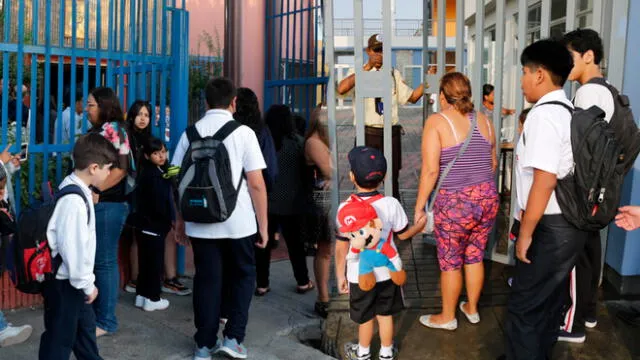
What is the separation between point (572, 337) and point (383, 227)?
144 cm

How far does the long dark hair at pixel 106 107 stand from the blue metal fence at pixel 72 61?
48 cm

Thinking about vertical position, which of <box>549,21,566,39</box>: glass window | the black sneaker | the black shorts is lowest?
the black sneaker

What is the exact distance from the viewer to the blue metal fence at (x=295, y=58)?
6.81 meters

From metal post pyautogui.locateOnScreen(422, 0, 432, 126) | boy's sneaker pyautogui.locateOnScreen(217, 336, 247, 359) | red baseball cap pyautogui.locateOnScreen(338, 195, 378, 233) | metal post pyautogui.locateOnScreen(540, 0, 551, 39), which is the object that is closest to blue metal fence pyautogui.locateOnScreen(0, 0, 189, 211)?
boy's sneaker pyautogui.locateOnScreen(217, 336, 247, 359)

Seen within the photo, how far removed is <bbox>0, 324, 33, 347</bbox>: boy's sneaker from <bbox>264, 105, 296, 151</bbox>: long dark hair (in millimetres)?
2109

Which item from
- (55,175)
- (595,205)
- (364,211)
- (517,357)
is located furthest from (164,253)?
(595,205)

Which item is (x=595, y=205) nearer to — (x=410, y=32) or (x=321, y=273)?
(x=321, y=273)

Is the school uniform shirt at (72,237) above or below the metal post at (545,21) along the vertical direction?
below

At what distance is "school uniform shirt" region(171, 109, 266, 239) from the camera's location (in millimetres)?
3955

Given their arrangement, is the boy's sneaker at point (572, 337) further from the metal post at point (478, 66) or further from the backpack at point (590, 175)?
the metal post at point (478, 66)

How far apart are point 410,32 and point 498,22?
34329 millimetres

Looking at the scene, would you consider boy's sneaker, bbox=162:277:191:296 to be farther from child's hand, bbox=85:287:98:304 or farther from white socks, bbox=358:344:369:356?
child's hand, bbox=85:287:98:304

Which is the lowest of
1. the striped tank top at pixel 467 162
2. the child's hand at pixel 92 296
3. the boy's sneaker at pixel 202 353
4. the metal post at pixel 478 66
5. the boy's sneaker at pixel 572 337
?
the boy's sneaker at pixel 202 353

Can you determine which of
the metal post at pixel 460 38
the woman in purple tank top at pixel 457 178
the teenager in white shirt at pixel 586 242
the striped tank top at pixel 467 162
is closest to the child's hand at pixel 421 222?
the woman in purple tank top at pixel 457 178
